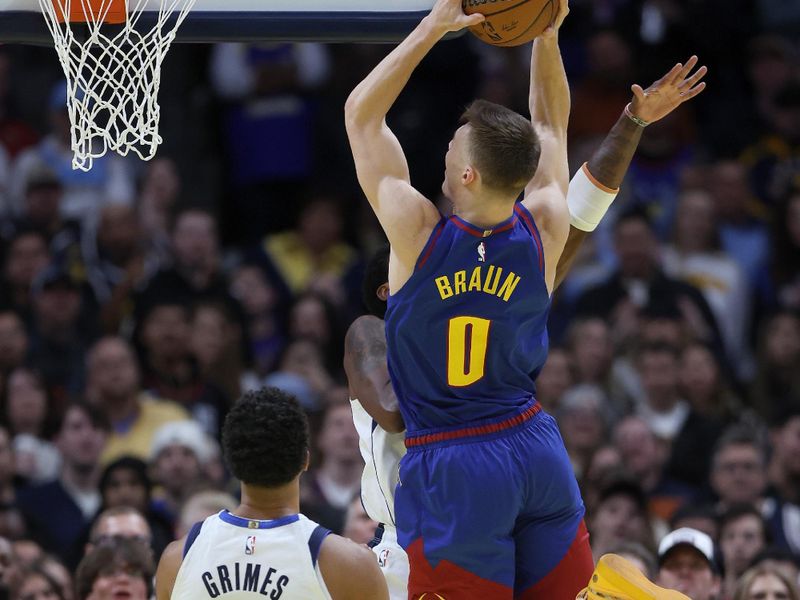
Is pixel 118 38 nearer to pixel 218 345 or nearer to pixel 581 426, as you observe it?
pixel 581 426

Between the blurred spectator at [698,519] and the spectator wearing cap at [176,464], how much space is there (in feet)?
8.98

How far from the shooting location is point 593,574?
516cm

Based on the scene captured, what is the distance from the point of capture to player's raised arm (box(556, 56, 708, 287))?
19.2 ft

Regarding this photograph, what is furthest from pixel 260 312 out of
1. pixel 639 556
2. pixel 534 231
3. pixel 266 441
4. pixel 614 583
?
pixel 614 583

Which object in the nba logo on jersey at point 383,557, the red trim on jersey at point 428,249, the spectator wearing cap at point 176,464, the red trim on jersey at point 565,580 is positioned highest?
the spectator wearing cap at point 176,464

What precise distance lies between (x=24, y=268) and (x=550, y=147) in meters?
6.70

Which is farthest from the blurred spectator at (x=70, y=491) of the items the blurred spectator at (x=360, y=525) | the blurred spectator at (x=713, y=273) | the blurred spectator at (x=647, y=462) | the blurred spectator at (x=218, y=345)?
the blurred spectator at (x=713, y=273)

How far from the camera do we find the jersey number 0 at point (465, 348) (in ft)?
17.1

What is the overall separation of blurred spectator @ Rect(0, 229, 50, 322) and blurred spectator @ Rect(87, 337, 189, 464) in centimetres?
116

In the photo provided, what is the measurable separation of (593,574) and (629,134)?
1.71 metres

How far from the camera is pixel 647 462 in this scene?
999cm

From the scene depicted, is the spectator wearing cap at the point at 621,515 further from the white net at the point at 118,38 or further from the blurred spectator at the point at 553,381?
the white net at the point at 118,38

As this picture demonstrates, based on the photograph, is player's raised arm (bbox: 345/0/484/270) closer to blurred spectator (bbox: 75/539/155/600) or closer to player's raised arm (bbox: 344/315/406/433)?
player's raised arm (bbox: 344/315/406/433)

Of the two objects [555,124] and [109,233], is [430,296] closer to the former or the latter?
[555,124]
